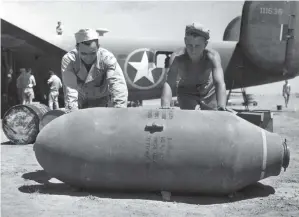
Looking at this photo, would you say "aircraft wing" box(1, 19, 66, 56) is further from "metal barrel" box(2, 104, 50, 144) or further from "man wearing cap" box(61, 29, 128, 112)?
"man wearing cap" box(61, 29, 128, 112)

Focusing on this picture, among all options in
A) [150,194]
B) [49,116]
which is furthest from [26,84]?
[150,194]

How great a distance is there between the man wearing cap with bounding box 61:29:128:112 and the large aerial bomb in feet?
1.87

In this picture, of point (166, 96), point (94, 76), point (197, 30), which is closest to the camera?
point (197, 30)

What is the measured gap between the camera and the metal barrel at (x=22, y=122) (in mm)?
6875

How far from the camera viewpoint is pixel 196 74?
4.83 meters

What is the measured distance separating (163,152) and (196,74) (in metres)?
1.63

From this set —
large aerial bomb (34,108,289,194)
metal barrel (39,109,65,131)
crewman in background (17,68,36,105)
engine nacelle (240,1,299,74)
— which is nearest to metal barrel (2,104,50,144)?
metal barrel (39,109,65,131)

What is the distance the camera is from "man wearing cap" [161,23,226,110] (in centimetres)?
428

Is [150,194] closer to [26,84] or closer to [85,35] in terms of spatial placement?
[85,35]

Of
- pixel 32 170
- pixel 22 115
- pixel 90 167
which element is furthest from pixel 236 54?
pixel 90 167

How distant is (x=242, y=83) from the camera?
39.8 feet

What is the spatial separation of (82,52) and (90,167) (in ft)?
4.16

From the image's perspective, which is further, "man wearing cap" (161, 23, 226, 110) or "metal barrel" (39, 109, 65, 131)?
"metal barrel" (39, 109, 65, 131)

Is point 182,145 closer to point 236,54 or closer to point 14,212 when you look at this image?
point 14,212
